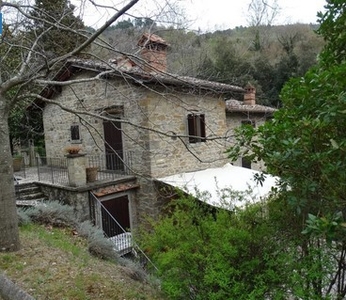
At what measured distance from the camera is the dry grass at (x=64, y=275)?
4824mm

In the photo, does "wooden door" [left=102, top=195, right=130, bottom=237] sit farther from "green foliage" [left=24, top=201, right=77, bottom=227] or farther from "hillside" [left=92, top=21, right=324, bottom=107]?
"hillside" [left=92, top=21, right=324, bottom=107]

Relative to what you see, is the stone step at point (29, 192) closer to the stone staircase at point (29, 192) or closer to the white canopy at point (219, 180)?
the stone staircase at point (29, 192)

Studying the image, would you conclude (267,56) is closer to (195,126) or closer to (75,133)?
(195,126)

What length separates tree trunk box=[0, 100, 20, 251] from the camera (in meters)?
5.93

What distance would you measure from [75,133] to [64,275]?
473 inches

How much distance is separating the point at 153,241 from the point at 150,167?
7.91 meters

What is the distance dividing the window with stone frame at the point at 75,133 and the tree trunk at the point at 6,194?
34.0 feet

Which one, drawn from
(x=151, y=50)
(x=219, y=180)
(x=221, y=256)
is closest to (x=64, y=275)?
(x=221, y=256)

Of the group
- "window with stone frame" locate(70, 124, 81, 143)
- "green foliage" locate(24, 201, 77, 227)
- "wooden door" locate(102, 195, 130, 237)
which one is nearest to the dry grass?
"green foliage" locate(24, 201, 77, 227)

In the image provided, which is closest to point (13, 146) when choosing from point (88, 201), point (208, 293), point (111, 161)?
point (111, 161)

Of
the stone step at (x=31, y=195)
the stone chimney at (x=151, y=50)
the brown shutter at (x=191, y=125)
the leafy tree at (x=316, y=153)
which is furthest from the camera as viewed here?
the brown shutter at (x=191, y=125)

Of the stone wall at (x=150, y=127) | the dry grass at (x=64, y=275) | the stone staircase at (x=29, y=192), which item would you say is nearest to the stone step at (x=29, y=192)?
the stone staircase at (x=29, y=192)

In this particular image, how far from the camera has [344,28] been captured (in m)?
3.45

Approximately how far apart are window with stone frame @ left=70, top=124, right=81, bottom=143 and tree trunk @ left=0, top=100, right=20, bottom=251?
10358 millimetres
